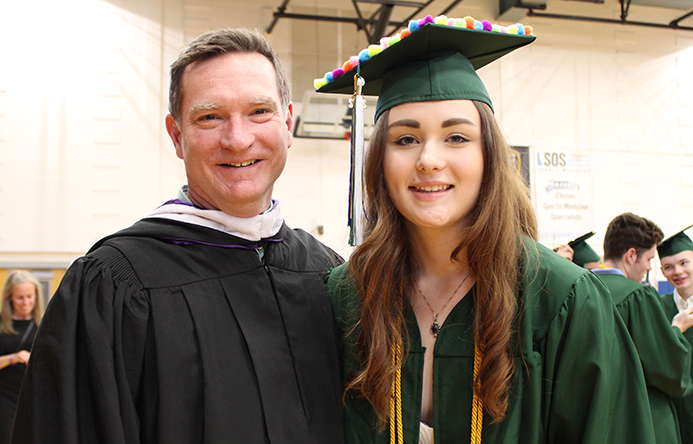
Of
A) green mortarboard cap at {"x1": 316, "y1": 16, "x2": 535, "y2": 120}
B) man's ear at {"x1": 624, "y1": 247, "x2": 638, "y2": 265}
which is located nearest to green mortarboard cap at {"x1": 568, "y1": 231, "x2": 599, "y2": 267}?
man's ear at {"x1": 624, "y1": 247, "x2": 638, "y2": 265}

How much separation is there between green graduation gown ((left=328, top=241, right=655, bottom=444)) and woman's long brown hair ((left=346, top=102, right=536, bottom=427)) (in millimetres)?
50

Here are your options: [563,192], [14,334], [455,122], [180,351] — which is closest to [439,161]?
[455,122]

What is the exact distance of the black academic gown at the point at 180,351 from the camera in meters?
1.42

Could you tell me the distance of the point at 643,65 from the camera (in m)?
8.87

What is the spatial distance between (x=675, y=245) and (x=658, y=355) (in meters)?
1.87

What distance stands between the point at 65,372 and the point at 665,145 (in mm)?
9577

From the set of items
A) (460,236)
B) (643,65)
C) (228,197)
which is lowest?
(460,236)

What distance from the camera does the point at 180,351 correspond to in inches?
60.7

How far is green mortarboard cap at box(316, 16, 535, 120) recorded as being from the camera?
158cm

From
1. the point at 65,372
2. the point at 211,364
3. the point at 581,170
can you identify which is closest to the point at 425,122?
the point at 211,364

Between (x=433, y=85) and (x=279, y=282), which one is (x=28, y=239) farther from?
(x=433, y=85)

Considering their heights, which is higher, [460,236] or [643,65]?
[643,65]

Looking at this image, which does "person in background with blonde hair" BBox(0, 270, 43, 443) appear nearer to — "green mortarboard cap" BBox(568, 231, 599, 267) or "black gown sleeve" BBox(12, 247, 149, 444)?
"black gown sleeve" BBox(12, 247, 149, 444)

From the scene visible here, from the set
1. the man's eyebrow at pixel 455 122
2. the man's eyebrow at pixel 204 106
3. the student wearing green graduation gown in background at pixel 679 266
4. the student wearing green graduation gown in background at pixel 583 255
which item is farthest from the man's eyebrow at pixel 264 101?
the student wearing green graduation gown in background at pixel 679 266
